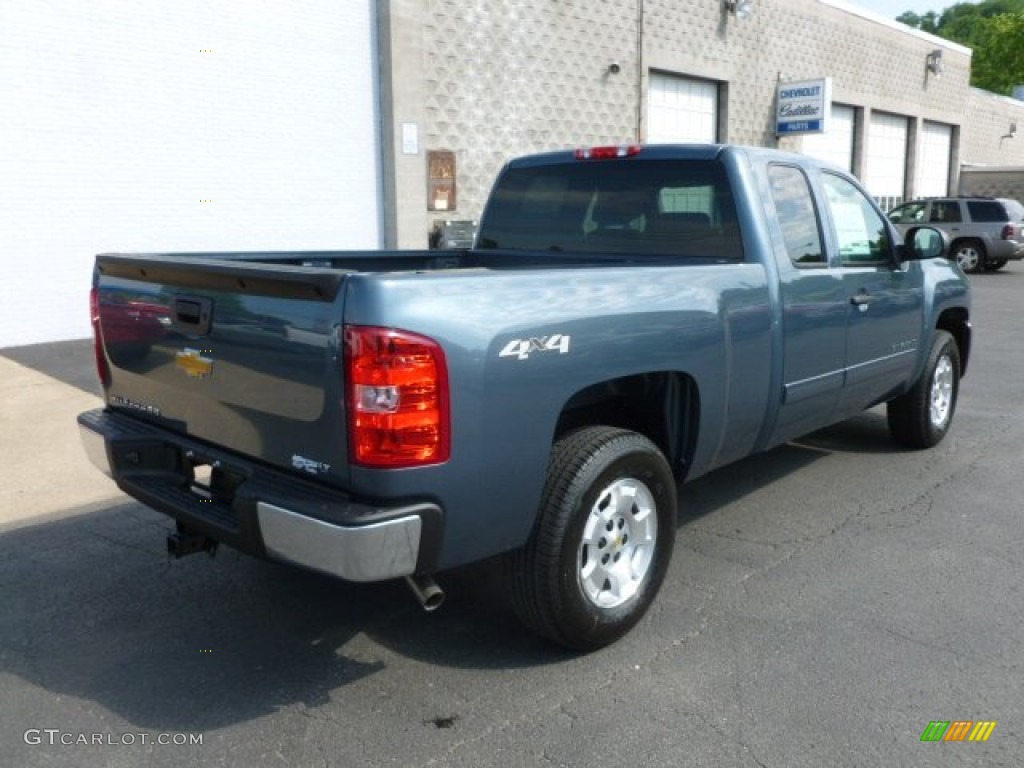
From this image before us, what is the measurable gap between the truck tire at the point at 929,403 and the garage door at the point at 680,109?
12992mm

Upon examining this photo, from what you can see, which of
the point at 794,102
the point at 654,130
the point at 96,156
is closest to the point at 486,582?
the point at 96,156

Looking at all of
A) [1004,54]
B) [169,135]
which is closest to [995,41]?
[1004,54]

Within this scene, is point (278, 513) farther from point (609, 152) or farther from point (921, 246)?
point (921, 246)

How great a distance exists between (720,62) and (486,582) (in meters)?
19.2

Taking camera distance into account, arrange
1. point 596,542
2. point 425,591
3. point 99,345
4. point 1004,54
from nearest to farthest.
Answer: point 425,591, point 596,542, point 99,345, point 1004,54

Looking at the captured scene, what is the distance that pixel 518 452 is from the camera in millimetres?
3127

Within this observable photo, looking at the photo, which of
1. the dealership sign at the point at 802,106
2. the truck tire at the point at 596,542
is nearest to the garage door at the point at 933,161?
the dealership sign at the point at 802,106

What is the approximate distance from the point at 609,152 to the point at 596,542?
224 cm

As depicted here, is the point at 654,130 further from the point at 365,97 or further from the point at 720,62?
the point at 365,97

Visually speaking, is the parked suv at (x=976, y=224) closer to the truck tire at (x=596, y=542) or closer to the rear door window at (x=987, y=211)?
the rear door window at (x=987, y=211)

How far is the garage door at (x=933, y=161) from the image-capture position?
30656mm

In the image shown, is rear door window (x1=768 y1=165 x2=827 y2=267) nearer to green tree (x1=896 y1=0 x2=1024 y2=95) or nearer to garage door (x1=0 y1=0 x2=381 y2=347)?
garage door (x1=0 y1=0 x2=381 y2=347)

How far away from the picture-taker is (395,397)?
2.80 meters

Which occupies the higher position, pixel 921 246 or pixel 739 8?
pixel 739 8
